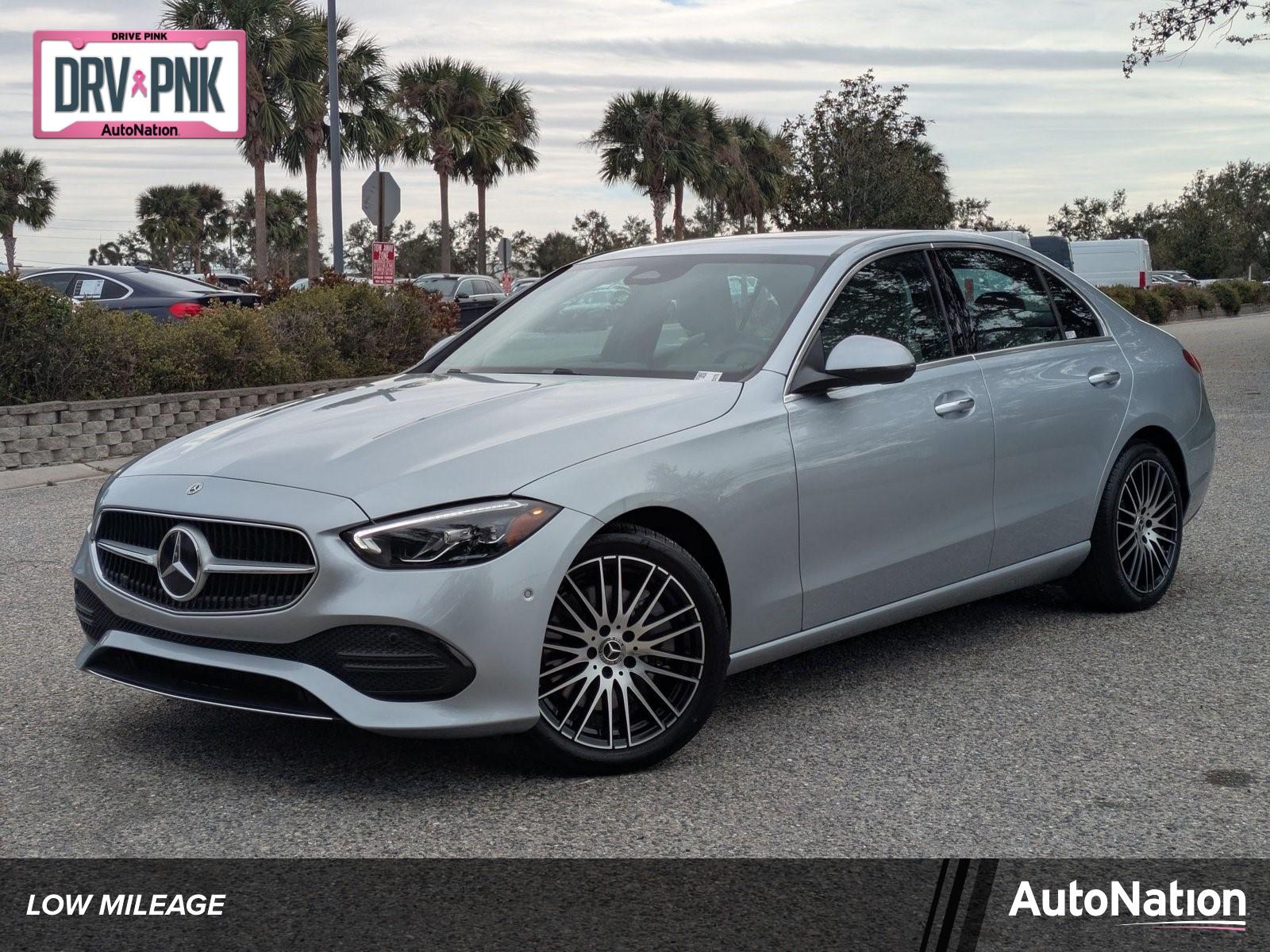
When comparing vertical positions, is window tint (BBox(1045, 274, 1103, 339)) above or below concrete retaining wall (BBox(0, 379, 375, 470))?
above

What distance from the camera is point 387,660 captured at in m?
3.81

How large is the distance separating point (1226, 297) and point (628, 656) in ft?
161

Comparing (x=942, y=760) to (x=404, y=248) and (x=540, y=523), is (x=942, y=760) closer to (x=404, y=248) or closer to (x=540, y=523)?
(x=540, y=523)

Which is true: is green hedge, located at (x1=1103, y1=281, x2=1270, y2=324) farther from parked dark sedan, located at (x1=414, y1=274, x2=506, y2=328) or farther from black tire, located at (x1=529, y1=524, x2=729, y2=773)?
black tire, located at (x1=529, y1=524, x2=729, y2=773)

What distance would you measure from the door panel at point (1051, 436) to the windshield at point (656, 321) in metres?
0.93

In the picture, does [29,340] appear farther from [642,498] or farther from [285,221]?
[285,221]

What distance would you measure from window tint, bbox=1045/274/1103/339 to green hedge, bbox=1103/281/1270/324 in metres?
29.0

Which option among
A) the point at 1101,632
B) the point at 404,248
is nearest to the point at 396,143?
the point at 1101,632

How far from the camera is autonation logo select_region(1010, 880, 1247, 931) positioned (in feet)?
10.5

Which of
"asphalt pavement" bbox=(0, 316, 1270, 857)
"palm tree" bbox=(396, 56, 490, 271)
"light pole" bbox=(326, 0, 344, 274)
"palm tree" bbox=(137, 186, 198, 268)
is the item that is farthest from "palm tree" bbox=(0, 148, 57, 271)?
"asphalt pavement" bbox=(0, 316, 1270, 857)

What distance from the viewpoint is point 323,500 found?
3895 mm

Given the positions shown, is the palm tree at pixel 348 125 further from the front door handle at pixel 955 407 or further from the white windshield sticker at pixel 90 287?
the front door handle at pixel 955 407

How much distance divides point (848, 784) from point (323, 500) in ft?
5.25

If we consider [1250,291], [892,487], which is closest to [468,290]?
[892,487]
